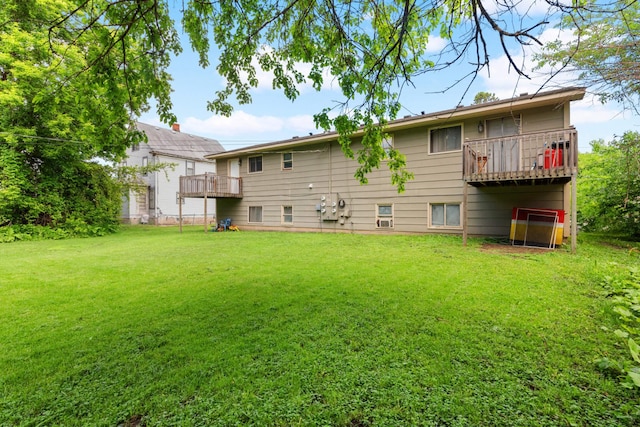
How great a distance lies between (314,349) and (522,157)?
24.5 feet

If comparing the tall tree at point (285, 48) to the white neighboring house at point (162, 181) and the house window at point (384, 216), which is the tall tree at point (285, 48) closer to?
the house window at point (384, 216)

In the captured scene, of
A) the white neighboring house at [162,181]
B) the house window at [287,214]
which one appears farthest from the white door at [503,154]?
the white neighboring house at [162,181]

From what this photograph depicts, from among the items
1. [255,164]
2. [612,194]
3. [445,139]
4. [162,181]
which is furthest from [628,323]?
[162,181]

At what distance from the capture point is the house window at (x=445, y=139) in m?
9.48

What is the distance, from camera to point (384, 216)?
11102 mm

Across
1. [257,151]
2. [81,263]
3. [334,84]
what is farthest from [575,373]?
[257,151]

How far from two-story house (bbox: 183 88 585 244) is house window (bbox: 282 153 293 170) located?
0.05 meters

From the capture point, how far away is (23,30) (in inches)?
420

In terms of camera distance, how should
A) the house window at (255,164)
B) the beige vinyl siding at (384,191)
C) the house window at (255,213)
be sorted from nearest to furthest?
the beige vinyl siding at (384,191)
the house window at (255,164)
the house window at (255,213)

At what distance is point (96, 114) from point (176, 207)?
828 inches

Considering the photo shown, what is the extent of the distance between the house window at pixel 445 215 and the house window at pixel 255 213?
338 inches

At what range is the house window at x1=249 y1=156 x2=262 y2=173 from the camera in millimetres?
14785

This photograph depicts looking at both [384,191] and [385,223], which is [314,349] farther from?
[384,191]

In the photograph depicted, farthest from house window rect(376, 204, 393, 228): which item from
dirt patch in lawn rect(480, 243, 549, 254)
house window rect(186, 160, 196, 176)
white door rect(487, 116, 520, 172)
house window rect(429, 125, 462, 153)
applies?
house window rect(186, 160, 196, 176)
